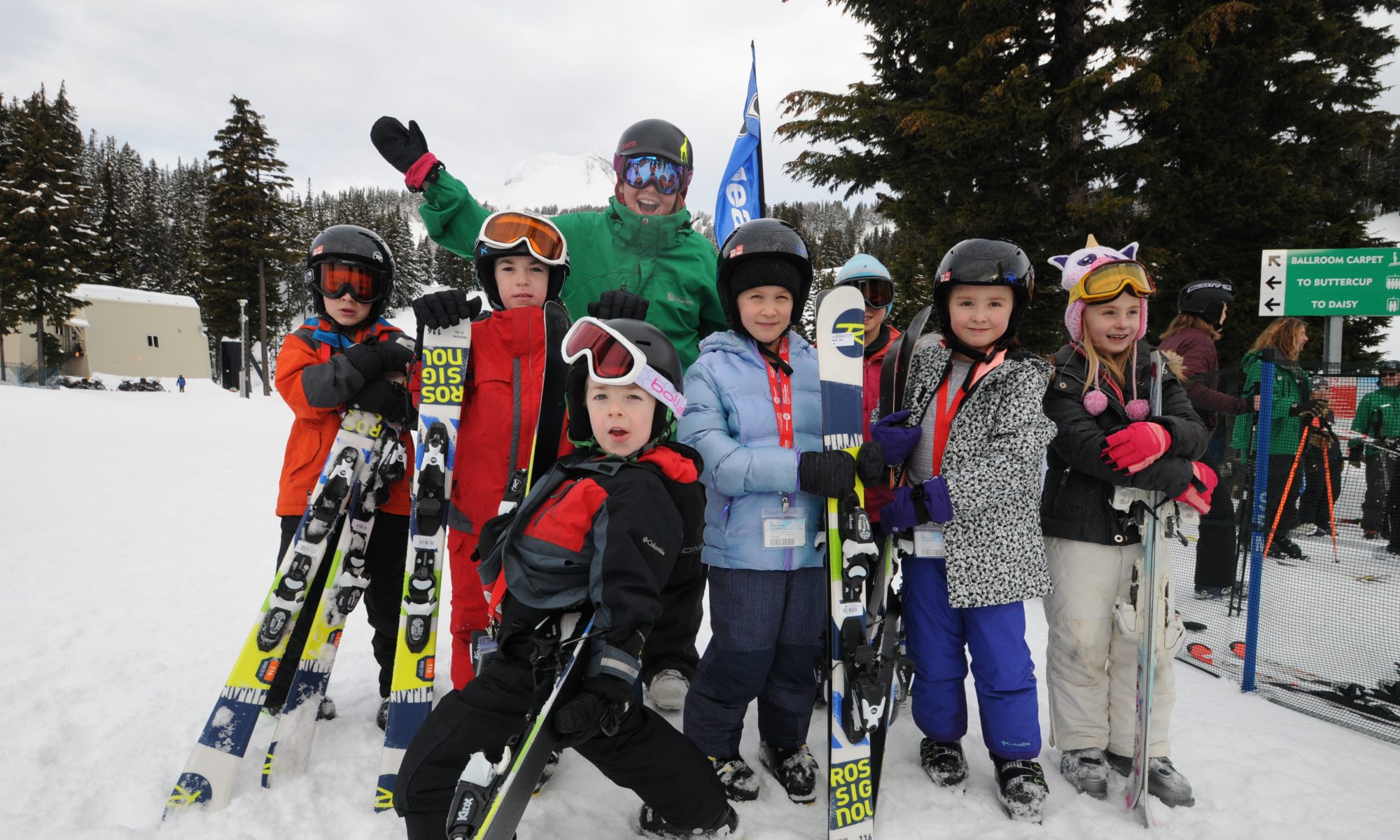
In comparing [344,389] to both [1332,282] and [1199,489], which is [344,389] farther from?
[1332,282]

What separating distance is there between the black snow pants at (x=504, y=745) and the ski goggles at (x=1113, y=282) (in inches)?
102

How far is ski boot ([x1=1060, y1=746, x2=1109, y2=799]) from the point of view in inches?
110

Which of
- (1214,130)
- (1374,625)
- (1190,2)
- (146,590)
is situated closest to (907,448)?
(1374,625)

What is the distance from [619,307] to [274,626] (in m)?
2.06

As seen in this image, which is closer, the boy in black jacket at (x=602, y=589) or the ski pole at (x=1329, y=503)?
the boy in black jacket at (x=602, y=589)

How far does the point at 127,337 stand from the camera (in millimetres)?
39531

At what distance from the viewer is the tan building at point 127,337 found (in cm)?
3825

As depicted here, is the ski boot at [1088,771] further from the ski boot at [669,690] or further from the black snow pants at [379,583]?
the black snow pants at [379,583]

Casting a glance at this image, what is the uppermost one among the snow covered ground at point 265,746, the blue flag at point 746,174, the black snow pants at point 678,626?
the blue flag at point 746,174

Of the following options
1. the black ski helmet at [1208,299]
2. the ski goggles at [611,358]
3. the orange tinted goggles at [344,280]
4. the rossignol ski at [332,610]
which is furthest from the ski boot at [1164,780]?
the black ski helmet at [1208,299]

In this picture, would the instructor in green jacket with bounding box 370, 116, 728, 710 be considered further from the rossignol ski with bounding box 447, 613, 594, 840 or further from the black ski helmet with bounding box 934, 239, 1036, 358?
the rossignol ski with bounding box 447, 613, 594, 840

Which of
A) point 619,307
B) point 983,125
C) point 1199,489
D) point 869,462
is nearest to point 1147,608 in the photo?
point 1199,489

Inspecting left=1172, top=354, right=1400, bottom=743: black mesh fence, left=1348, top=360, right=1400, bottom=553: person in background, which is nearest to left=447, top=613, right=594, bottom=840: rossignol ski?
left=1172, top=354, right=1400, bottom=743: black mesh fence

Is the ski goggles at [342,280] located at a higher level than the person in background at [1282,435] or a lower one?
higher
